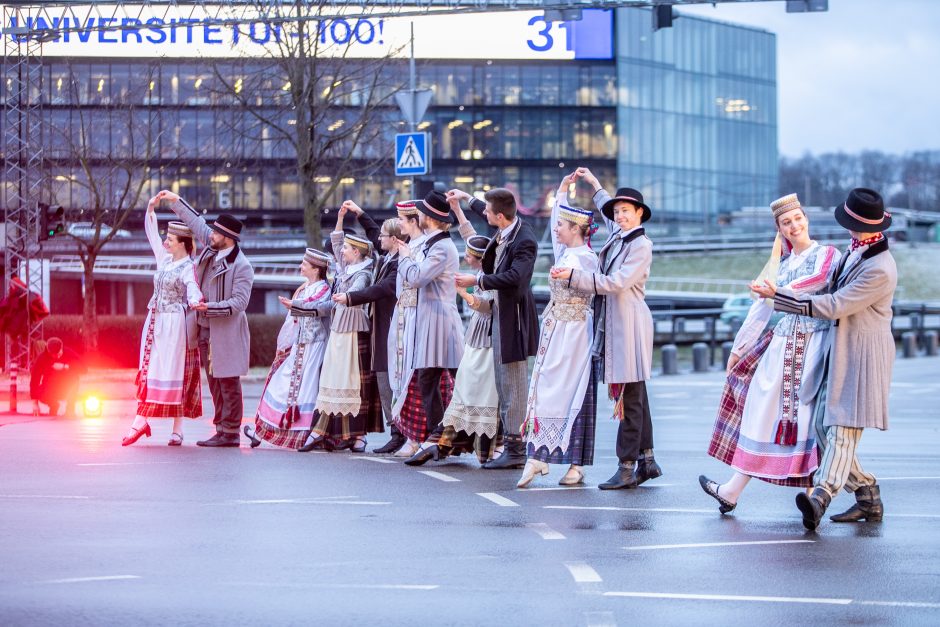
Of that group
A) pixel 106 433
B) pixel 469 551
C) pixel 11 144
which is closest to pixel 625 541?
pixel 469 551

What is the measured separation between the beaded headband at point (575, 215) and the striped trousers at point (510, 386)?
43.9 inches

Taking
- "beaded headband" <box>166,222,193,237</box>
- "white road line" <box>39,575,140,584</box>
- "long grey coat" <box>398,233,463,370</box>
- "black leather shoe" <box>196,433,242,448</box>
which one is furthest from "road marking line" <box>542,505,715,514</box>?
"beaded headband" <box>166,222,193,237</box>

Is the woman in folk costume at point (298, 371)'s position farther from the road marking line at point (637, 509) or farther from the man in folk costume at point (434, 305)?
the road marking line at point (637, 509)

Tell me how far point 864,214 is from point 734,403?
1425 mm

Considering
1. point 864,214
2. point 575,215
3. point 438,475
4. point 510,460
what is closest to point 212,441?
point 438,475

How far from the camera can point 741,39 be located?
90.1 meters

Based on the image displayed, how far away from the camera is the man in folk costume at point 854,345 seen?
8984mm

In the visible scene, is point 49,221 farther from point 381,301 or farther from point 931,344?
point 931,344

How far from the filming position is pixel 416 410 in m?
12.8

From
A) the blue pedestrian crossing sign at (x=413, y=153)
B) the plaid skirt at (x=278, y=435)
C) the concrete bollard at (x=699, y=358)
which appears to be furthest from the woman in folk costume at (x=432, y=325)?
the concrete bollard at (x=699, y=358)

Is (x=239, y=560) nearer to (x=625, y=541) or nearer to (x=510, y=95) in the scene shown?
(x=625, y=541)

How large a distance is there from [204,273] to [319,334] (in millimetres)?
1200

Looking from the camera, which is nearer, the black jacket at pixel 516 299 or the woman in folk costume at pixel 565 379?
the woman in folk costume at pixel 565 379

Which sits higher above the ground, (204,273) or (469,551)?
(204,273)
